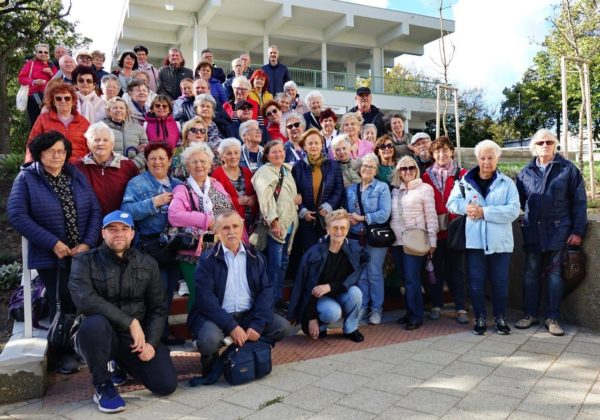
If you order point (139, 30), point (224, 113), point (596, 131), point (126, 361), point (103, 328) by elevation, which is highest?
point (139, 30)

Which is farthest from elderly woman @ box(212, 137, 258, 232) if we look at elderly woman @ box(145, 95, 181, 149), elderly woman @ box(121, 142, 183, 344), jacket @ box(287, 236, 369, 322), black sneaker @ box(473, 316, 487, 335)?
black sneaker @ box(473, 316, 487, 335)

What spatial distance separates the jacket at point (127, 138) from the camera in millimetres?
5133

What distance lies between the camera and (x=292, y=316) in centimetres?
475

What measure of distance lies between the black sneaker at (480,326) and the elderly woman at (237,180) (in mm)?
2548

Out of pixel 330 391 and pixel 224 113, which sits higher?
pixel 224 113

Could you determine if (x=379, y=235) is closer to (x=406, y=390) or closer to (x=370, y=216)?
(x=370, y=216)

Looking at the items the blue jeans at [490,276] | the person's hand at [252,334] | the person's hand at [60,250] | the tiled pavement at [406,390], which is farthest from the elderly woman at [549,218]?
the person's hand at [60,250]

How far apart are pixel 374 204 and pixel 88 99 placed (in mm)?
3670

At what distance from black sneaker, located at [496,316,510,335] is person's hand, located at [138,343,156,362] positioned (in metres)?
3.40

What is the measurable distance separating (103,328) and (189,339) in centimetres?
157

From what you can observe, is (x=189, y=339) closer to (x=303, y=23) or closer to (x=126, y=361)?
(x=126, y=361)

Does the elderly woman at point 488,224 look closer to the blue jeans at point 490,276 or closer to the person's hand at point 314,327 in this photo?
the blue jeans at point 490,276

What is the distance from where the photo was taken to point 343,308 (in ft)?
15.8

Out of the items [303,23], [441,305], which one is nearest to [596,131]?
[303,23]
